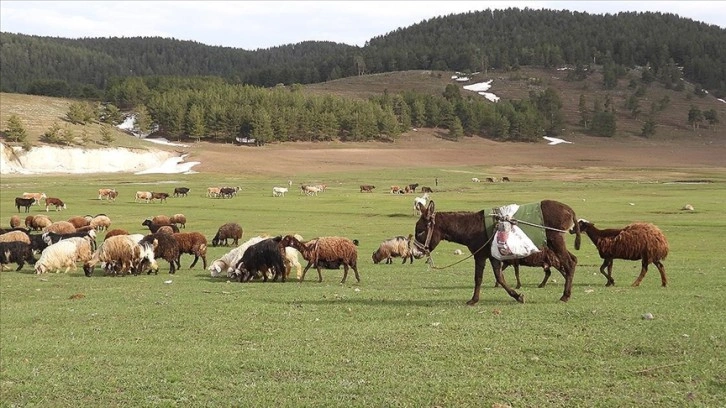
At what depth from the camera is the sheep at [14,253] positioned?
24.2 m

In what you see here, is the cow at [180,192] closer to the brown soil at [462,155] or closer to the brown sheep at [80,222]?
the brown sheep at [80,222]

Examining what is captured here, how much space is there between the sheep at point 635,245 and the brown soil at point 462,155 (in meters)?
76.7

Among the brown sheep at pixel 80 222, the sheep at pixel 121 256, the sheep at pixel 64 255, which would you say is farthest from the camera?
the brown sheep at pixel 80 222

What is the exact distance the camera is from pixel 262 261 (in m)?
20.6

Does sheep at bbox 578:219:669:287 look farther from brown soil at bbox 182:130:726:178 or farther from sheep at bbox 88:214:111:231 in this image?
brown soil at bbox 182:130:726:178

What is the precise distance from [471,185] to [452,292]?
6093 cm

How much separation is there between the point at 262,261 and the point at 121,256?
5.55 meters

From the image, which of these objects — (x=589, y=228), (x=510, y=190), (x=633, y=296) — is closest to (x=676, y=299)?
(x=633, y=296)

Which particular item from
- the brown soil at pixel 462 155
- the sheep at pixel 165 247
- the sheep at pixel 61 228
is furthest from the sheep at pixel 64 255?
the brown soil at pixel 462 155

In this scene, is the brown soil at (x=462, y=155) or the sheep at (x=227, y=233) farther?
the brown soil at (x=462, y=155)

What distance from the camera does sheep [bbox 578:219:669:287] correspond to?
17.2 m

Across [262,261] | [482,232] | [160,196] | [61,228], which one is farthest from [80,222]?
[482,232]

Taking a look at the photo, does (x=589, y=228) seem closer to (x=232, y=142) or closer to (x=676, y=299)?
(x=676, y=299)

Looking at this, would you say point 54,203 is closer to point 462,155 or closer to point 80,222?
point 80,222
